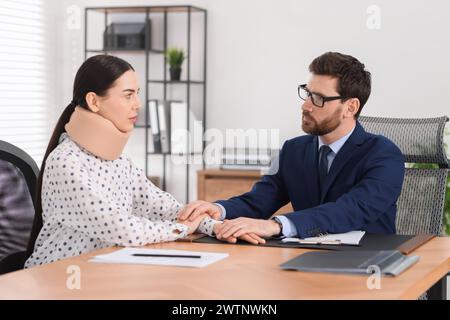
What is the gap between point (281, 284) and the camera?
165cm

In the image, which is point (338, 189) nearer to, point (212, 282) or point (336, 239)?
point (336, 239)

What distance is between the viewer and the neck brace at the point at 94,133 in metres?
2.26

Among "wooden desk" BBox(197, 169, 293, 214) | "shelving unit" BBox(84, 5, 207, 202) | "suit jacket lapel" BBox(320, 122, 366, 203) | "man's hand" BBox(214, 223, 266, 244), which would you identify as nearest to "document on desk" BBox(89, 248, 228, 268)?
"man's hand" BBox(214, 223, 266, 244)

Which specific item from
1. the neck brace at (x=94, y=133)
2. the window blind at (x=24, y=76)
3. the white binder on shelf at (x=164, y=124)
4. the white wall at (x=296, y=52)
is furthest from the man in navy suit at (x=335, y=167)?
the window blind at (x=24, y=76)

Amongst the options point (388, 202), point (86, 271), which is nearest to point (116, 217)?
point (86, 271)

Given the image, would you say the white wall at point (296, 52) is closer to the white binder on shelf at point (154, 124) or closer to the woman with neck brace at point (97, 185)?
the white binder on shelf at point (154, 124)

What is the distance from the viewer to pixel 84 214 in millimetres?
2133

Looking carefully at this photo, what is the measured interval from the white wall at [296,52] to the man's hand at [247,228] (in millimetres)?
2728

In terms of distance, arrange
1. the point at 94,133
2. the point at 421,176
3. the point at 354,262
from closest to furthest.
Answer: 1. the point at 354,262
2. the point at 94,133
3. the point at 421,176

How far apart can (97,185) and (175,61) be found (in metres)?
3.07

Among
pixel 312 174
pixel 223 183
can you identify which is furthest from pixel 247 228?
pixel 223 183

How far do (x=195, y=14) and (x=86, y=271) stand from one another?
Result: 3.70 metres

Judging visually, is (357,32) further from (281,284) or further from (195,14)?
(281,284)
